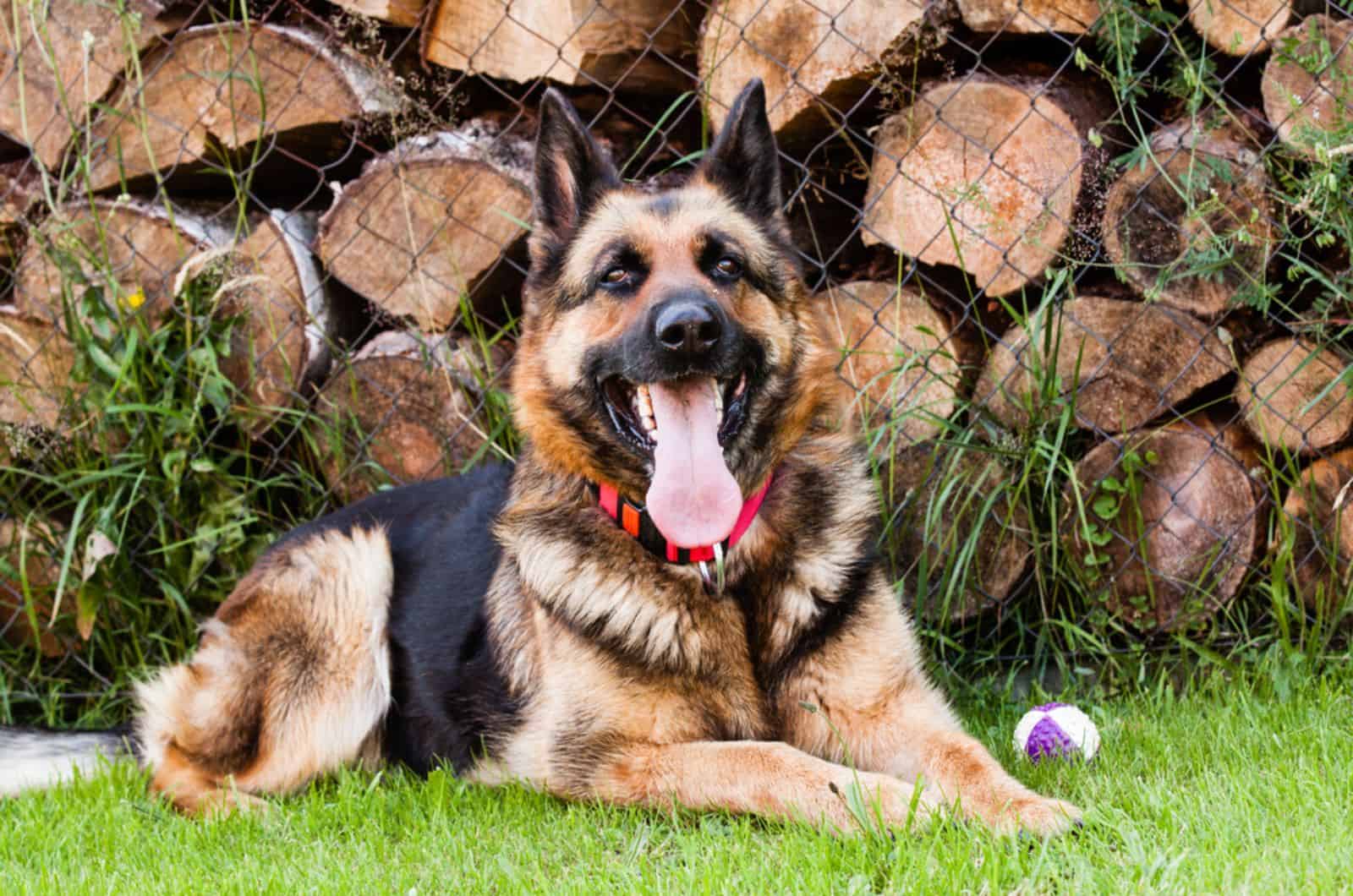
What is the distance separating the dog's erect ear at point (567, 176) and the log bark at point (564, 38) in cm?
79

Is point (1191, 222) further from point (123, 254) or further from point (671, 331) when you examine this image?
point (123, 254)

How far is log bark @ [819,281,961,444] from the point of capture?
13.2ft

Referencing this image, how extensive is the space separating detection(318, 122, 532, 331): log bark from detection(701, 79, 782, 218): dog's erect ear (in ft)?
3.13

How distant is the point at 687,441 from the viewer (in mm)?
3074

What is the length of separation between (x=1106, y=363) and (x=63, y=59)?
12.0 ft

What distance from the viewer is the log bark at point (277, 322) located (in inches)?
172

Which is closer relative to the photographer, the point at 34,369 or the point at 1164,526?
the point at 1164,526

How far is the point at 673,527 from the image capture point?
3.01m

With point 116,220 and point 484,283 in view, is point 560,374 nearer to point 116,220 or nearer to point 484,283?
point 484,283

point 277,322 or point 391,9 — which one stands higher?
point 391,9

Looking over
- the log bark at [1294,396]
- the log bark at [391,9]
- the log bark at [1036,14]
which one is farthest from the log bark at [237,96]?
the log bark at [1294,396]

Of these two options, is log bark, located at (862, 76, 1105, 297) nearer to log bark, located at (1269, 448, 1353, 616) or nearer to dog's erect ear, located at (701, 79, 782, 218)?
dog's erect ear, located at (701, 79, 782, 218)

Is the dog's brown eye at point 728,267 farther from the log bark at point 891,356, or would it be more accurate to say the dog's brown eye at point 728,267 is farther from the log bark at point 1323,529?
the log bark at point 1323,529

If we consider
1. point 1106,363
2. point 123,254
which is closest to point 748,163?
point 1106,363
